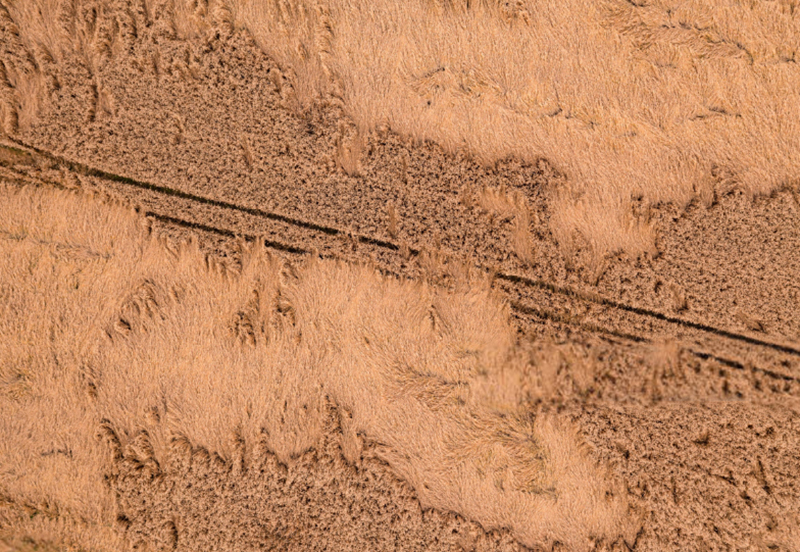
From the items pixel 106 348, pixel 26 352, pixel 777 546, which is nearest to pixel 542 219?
pixel 777 546

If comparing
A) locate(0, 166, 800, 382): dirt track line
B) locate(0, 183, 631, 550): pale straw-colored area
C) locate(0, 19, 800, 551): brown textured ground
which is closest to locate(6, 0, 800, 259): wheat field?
locate(0, 19, 800, 551): brown textured ground

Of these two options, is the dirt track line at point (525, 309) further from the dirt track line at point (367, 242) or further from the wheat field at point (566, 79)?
the wheat field at point (566, 79)

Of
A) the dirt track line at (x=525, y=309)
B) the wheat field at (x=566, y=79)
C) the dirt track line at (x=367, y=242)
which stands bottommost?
the dirt track line at (x=525, y=309)

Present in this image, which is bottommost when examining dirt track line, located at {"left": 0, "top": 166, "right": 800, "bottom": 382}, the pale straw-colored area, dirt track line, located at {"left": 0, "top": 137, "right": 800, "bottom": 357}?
the pale straw-colored area

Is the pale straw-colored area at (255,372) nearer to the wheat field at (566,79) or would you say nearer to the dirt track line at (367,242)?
the dirt track line at (367,242)

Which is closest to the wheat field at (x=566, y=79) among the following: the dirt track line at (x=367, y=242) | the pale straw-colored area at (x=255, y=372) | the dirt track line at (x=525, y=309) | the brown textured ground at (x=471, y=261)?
the brown textured ground at (x=471, y=261)

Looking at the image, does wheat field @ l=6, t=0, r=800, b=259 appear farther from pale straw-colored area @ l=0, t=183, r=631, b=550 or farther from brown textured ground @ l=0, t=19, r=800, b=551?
pale straw-colored area @ l=0, t=183, r=631, b=550

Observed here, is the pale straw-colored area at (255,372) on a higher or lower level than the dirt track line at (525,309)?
lower
